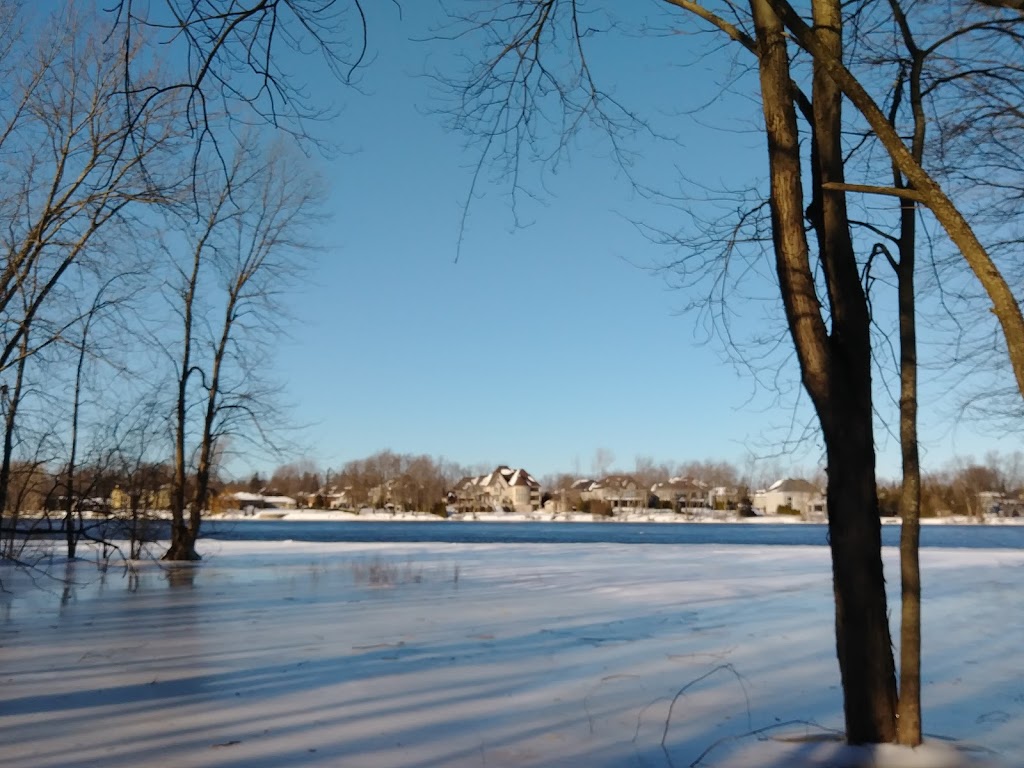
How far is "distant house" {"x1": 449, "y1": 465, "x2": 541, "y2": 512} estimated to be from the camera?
139125mm

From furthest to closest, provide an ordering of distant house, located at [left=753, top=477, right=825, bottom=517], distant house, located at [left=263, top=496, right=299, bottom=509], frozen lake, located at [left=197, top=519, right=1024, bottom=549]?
1. distant house, located at [left=263, top=496, right=299, bottom=509]
2. distant house, located at [left=753, top=477, right=825, bottom=517]
3. frozen lake, located at [left=197, top=519, right=1024, bottom=549]

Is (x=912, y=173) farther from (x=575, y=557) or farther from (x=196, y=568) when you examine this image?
(x=575, y=557)

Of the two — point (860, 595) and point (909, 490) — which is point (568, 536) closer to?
point (909, 490)

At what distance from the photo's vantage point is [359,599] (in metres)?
10.8

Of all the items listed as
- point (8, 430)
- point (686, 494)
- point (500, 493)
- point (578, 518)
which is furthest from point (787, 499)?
point (8, 430)

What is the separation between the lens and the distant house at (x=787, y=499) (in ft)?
399

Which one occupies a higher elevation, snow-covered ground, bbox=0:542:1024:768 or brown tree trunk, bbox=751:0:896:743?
brown tree trunk, bbox=751:0:896:743

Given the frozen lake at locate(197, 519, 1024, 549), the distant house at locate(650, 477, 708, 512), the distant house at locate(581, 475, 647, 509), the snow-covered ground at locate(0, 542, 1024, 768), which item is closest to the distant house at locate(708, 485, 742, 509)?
the distant house at locate(650, 477, 708, 512)

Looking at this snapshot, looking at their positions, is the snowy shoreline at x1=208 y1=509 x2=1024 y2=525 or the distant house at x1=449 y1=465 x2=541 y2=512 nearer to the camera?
the snowy shoreline at x1=208 y1=509 x2=1024 y2=525

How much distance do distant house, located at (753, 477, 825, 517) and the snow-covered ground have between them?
116 metres

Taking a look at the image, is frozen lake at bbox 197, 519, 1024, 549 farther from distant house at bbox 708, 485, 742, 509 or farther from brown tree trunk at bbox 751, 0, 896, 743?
distant house at bbox 708, 485, 742, 509

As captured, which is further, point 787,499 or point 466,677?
point 787,499

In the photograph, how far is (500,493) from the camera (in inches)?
5605

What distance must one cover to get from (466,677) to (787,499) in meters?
131
